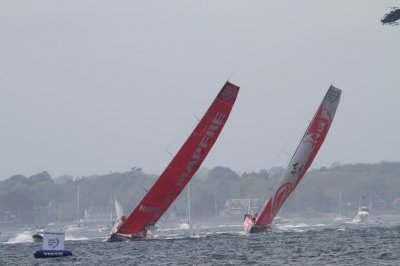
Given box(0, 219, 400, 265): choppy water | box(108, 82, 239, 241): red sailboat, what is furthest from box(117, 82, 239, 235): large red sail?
box(0, 219, 400, 265): choppy water

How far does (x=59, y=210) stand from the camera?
18238 cm

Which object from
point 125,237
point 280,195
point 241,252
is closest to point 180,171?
point 125,237

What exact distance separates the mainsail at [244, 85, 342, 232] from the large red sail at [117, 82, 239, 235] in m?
7.99

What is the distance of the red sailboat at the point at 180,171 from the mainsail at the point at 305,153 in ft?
26.2

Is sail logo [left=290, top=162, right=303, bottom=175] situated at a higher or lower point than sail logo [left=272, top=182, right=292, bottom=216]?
higher

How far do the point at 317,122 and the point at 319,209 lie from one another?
132 meters

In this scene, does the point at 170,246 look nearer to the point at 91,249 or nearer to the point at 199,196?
the point at 91,249

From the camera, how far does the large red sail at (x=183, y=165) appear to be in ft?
194

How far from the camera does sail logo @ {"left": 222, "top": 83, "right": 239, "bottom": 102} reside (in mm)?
60344

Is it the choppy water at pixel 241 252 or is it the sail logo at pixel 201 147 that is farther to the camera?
the sail logo at pixel 201 147

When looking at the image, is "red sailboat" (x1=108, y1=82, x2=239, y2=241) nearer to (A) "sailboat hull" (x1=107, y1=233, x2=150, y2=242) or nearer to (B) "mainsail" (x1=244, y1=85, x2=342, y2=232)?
(A) "sailboat hull" (x1=107, y1=233, x2=150, y2=242)

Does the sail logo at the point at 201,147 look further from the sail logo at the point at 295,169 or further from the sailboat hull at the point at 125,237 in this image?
the sail logo at the point at 295,169

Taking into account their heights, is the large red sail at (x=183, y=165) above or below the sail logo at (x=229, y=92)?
below

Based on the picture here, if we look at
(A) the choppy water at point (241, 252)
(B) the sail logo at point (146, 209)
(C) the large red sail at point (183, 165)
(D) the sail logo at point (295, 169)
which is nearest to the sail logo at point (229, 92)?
(C) the large red sail at point (183, 165)
